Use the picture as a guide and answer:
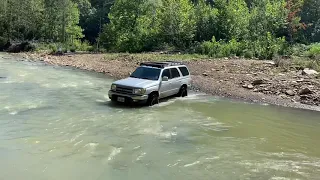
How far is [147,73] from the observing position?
15914 millimetres

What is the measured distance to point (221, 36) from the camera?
38.8 metres

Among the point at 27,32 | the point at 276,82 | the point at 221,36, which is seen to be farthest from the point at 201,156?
the point at 27,32

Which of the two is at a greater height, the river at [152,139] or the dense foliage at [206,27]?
the dense foliage at [206,27]

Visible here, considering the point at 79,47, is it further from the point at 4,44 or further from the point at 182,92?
the point at 182,92

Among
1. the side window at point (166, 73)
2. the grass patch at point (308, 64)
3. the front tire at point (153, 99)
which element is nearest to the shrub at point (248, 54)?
the grass patch at point (308, 64)

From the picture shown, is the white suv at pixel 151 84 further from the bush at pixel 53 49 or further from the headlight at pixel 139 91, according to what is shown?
the bush at pixel 53 49

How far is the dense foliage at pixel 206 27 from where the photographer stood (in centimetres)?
3425

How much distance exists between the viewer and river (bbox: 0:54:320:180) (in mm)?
8570

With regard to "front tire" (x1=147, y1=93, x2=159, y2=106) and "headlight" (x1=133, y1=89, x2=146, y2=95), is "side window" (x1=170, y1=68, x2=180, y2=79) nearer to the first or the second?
"front tire" (x1=147, y1=93, x2=159, y2=106)

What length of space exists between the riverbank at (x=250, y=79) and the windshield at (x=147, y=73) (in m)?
4.68

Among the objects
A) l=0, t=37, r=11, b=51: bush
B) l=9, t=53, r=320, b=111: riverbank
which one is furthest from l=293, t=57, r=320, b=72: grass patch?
l=0, t=37, r=11, b=51: bush

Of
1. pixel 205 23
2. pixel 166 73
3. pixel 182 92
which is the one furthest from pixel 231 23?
pixel 166 73

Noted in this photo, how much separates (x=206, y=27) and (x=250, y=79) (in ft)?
63.7

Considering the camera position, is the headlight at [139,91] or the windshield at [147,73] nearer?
the headlight at [139,91]
